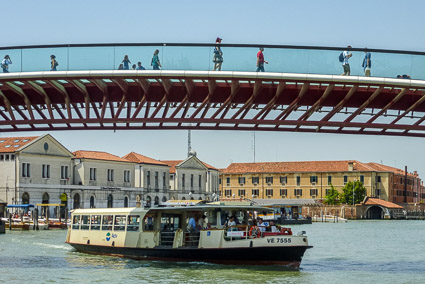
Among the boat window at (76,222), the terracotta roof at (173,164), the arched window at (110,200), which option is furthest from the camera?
the terracotta roof at (173,164)

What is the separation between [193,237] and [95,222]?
261 inches

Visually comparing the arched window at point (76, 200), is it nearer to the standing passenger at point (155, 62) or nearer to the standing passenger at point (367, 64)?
the standing passenger at point (155, 62)

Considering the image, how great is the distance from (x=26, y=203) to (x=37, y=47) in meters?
54.8

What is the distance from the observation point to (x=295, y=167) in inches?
5007

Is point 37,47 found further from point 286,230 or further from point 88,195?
point 88,195

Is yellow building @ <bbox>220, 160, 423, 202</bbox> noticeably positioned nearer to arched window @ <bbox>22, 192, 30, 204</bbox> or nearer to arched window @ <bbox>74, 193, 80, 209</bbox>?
arched window @ <bbox>74, 193, 80, 209</bbox>

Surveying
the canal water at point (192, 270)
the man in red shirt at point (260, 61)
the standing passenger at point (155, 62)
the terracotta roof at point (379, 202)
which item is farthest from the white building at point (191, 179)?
the man in red shirt at point (260, 61)

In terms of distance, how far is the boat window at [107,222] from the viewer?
115 ft

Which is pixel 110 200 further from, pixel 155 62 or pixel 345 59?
pixel 345 59

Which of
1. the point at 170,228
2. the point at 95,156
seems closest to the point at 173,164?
the point at 95,156

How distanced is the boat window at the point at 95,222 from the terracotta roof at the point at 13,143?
40614mm

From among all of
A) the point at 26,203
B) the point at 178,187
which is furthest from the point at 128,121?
the point at 178,187

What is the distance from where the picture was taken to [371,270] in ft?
102

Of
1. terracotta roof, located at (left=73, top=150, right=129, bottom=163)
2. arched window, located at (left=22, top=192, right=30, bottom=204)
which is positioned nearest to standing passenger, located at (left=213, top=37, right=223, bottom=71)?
arched window, located at (left=22, top=192, right=30, bottom=204)
